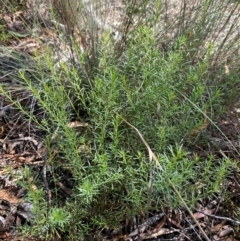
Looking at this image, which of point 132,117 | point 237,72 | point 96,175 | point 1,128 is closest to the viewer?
point 96,175

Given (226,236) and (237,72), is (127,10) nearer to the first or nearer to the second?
(237,72)

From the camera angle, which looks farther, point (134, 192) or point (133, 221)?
point (133, 221)

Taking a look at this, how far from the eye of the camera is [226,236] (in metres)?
2.24

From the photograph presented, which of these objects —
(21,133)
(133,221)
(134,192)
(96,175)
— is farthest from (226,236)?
(21,133)

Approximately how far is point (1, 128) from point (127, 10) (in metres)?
1.00

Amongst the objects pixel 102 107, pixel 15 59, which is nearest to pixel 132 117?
pixel 102 107

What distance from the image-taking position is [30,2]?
3281 mm

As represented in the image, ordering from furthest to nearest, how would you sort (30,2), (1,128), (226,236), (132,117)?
1. (30,2)
2. (1,128)
3. (226,236)
4. (132,117)

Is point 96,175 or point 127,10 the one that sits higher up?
point 127,10

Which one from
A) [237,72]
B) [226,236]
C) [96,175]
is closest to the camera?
[96,175]

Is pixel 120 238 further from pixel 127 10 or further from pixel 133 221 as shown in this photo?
pixel 127 10

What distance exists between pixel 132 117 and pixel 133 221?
0.50 m

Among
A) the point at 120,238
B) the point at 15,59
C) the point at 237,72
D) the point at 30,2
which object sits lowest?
the point at 120,238

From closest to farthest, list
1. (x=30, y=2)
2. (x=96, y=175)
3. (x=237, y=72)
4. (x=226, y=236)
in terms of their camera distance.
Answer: (x=96, y=175) → (x=226, y=236) → (x=237, y=72) → (x=30, y=2)
